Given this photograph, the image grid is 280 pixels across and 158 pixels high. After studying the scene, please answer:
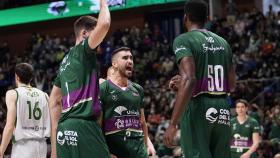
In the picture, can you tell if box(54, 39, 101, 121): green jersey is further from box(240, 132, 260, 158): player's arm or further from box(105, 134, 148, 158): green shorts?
box(240, 132, 260, 158): player's arm

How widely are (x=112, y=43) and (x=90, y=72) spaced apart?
64.1ft

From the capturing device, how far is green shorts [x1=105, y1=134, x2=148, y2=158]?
7242 millimetres

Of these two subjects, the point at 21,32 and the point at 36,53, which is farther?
the point at 21,32

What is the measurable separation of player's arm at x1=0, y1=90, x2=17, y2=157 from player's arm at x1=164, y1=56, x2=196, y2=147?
2890 millimetres

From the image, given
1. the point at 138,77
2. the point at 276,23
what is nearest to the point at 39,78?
the point at 138,77

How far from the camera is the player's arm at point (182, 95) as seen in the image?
17.2 ft

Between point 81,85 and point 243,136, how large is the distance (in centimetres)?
630

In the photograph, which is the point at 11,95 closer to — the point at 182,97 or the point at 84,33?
the point at 84,33

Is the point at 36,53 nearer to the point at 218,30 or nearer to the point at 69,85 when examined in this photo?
the point at 218,30

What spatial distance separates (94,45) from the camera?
5711 millimetres

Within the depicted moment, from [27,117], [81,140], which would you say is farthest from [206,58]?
[27,117]

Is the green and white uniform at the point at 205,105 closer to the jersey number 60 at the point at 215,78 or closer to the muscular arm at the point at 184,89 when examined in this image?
the jersey number 60 at the point at 215,78

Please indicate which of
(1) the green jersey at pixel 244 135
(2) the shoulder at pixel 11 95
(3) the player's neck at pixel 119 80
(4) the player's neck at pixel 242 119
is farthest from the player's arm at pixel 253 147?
(2) the shoulder at pixel 11 95

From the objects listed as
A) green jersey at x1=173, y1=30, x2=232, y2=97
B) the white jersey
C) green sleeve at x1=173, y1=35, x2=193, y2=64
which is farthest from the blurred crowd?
green sleeve at x1=173, y1=35, x2=193, y2=64
